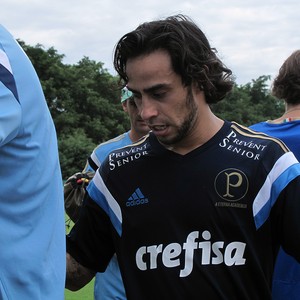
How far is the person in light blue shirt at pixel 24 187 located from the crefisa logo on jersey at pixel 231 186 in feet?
2.08

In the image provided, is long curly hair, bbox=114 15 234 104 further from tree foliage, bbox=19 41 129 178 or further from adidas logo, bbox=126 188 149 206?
tree foliage, bbox=19 41 129 178

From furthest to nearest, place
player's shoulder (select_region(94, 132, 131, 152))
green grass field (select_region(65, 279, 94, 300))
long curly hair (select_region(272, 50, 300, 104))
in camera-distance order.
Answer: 1. green grass field (select_region(65, 279, 94, 300))
2. player's shoulder (select_region(94, 132, 131, 152))
3. long curly hair (select_region(272, 50, 300, 104))

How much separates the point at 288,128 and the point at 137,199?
126 centimetres

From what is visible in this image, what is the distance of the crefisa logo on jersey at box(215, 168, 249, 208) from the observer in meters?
2.10

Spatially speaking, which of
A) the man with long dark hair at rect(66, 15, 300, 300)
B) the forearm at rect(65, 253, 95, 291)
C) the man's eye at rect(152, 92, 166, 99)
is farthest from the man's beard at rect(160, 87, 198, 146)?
the forearm at rect(65, 253, 95, 291)

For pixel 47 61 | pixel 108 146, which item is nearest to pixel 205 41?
pixel 108 146

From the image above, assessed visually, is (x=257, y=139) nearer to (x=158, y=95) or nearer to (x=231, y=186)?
(x=231, y=186)

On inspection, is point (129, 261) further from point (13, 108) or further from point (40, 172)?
point (13, 108)

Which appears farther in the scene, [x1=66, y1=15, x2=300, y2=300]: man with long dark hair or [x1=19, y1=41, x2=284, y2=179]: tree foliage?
[x1=19, y1=41, x2=284, y2=179]: tree foliage

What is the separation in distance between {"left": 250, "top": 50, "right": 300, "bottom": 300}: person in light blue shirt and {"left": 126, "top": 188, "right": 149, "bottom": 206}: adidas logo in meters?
0.97

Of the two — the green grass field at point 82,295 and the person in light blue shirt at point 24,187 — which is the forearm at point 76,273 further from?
the green grass field at point 82,295

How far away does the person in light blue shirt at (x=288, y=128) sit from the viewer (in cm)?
288

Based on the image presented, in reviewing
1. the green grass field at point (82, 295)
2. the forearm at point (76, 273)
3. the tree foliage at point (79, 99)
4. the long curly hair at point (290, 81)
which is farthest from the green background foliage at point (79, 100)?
the forearm at point (76, 273)

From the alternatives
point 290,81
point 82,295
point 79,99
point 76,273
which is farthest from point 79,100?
point 76,273
